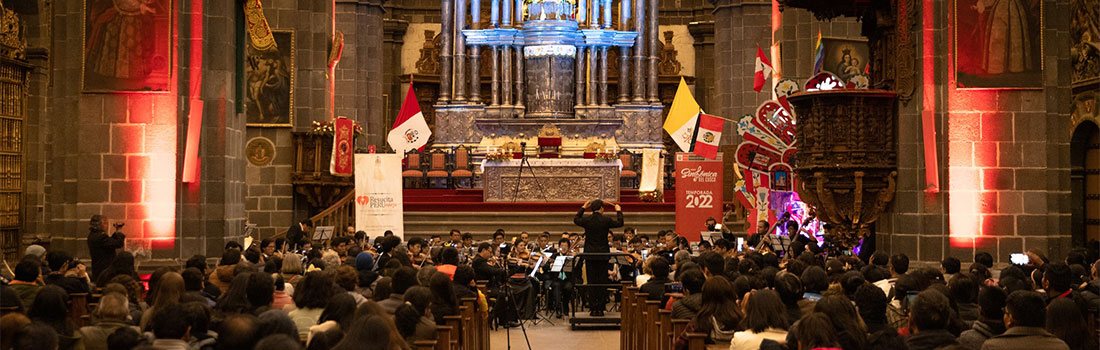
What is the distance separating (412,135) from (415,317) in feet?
42.6

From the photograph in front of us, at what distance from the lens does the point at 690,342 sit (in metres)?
6.93

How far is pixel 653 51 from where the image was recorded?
28.7 metres

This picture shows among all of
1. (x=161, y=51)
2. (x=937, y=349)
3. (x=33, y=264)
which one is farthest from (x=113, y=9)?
(x=937, y=349)

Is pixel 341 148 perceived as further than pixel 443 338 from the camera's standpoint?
Answer: Yes

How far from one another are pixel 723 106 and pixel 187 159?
15.4 meters

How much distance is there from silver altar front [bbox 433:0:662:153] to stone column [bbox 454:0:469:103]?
27 millimetres

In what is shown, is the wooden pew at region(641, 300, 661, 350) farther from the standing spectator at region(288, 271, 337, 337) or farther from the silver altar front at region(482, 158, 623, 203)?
the silver altar front at region(482, 158, 623, 203)

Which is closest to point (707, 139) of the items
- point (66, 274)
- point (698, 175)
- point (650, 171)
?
point (698, 175)

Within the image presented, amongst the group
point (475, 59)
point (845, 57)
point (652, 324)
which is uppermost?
point (475, 59)

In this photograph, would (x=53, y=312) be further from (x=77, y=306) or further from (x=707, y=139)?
(x=707, y=139)

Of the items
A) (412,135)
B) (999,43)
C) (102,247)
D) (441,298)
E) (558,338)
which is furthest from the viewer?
(412,135)

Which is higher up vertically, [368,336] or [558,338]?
[368,336]

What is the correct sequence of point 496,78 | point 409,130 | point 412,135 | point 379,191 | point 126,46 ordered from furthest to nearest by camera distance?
point 496,78 → point 412,135 → point 409,130 → point 379,191 → point 126,46

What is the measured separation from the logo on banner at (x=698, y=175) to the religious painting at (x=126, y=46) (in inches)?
330
